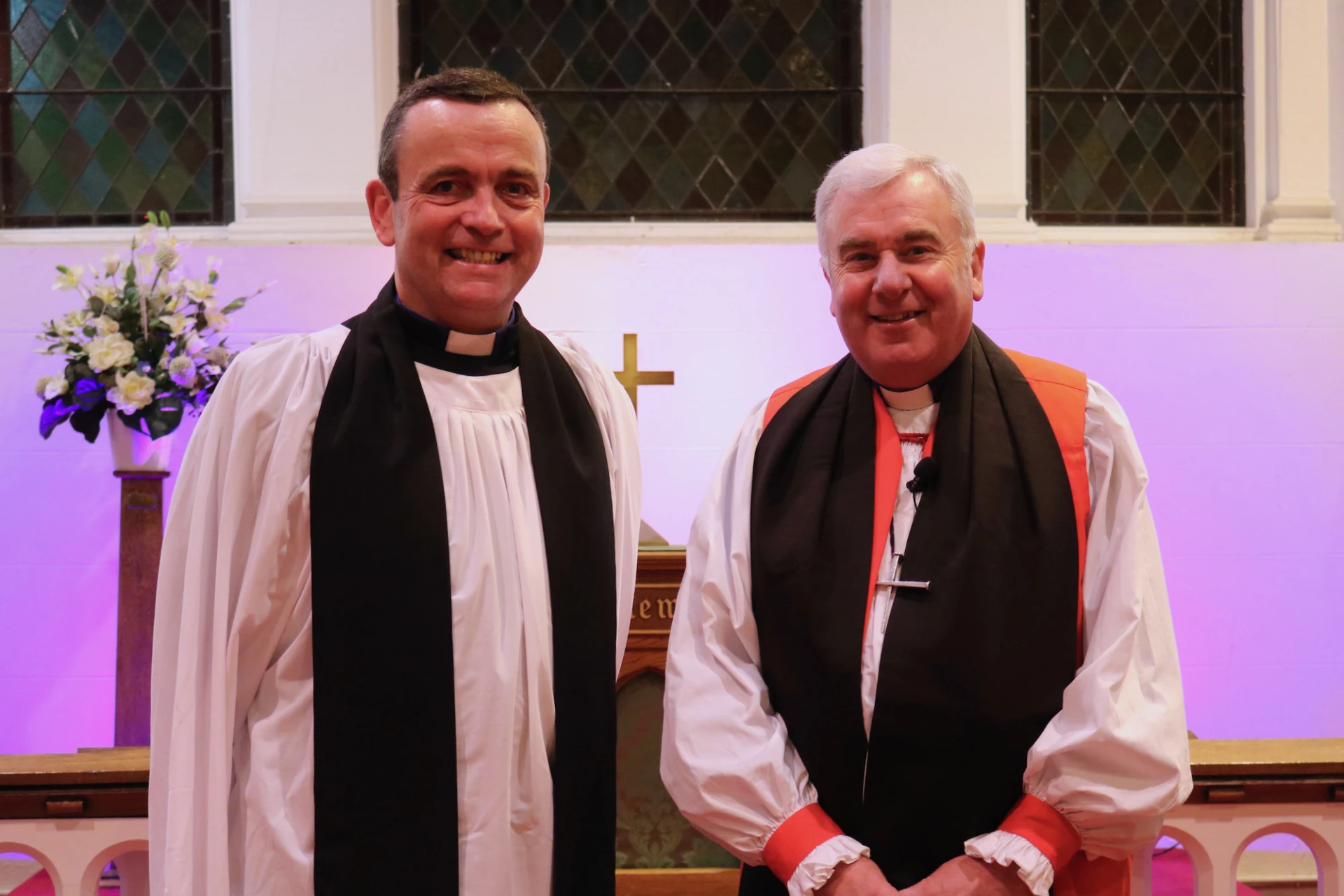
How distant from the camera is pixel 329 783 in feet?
6.83

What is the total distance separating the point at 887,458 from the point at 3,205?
5.03 metres

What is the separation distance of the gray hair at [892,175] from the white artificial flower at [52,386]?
126 inches

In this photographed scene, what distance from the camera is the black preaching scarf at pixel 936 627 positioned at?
6.66 feet

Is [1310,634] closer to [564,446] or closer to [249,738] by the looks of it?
[564,446]

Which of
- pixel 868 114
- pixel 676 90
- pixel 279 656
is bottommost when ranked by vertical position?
pixel 279 656

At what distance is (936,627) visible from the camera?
2.06 meters

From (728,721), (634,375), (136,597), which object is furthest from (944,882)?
(136,597)

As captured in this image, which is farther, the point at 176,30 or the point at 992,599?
the point at 176,30

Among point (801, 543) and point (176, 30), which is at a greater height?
point (176, 30)

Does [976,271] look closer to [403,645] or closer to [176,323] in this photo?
[403,645]

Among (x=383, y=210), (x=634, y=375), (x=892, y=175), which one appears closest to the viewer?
(x=892, y=175)

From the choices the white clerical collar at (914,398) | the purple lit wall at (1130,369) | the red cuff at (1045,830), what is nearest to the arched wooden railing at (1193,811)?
the red cuff at (1045,830)

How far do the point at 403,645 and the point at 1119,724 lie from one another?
1.25 meters

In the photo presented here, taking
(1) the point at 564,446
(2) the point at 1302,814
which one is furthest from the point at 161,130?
(2) the point at 1302,814
